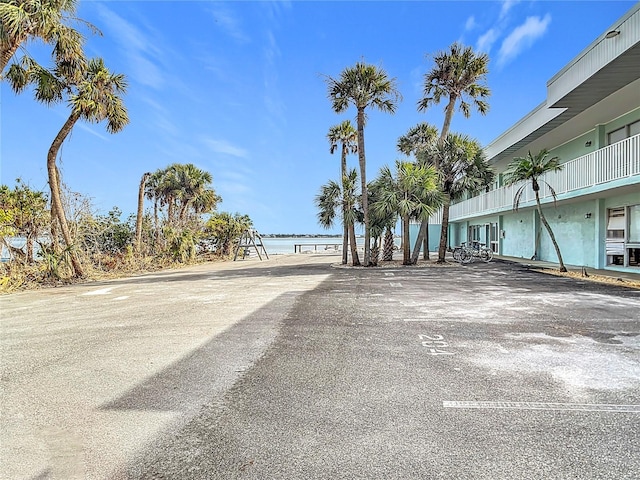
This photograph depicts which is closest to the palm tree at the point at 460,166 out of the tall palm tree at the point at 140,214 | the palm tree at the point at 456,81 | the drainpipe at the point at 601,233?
the palm tree at the point at 456,81

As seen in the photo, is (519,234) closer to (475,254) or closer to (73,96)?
(475,254)

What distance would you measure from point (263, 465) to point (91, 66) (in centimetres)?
1640

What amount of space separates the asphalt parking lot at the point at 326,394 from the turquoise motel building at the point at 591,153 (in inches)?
284

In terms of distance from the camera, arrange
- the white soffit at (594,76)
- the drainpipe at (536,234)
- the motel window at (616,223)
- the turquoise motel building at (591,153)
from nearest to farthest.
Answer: the white soffit at (594,76) < the turquoise motel building at (591,153) < the motel window at (616,223) < the drainpipe at (536,234)

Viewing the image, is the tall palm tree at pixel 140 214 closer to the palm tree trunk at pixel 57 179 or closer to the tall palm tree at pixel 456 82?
the palm tree trunk at pixel 57 179

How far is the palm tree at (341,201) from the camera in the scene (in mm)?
19703

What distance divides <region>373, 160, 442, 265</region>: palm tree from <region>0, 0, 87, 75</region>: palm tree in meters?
12.7

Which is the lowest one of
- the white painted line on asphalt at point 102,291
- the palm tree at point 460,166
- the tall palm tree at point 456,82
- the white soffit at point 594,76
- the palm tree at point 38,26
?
the white painted line on asphalt at point 102,291

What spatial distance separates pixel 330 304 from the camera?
8.64m

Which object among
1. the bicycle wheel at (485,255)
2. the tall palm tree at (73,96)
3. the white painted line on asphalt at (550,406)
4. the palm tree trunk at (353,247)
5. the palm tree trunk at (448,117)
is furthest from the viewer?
the bicycle wheel at (485,255)

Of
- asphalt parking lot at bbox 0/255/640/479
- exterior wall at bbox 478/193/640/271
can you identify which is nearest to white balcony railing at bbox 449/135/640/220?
exterior wall at bbox 478/193/640/271

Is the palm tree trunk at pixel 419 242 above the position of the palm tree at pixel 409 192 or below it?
below

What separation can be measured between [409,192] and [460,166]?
3208 millimetres

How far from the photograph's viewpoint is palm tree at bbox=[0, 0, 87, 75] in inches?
426
